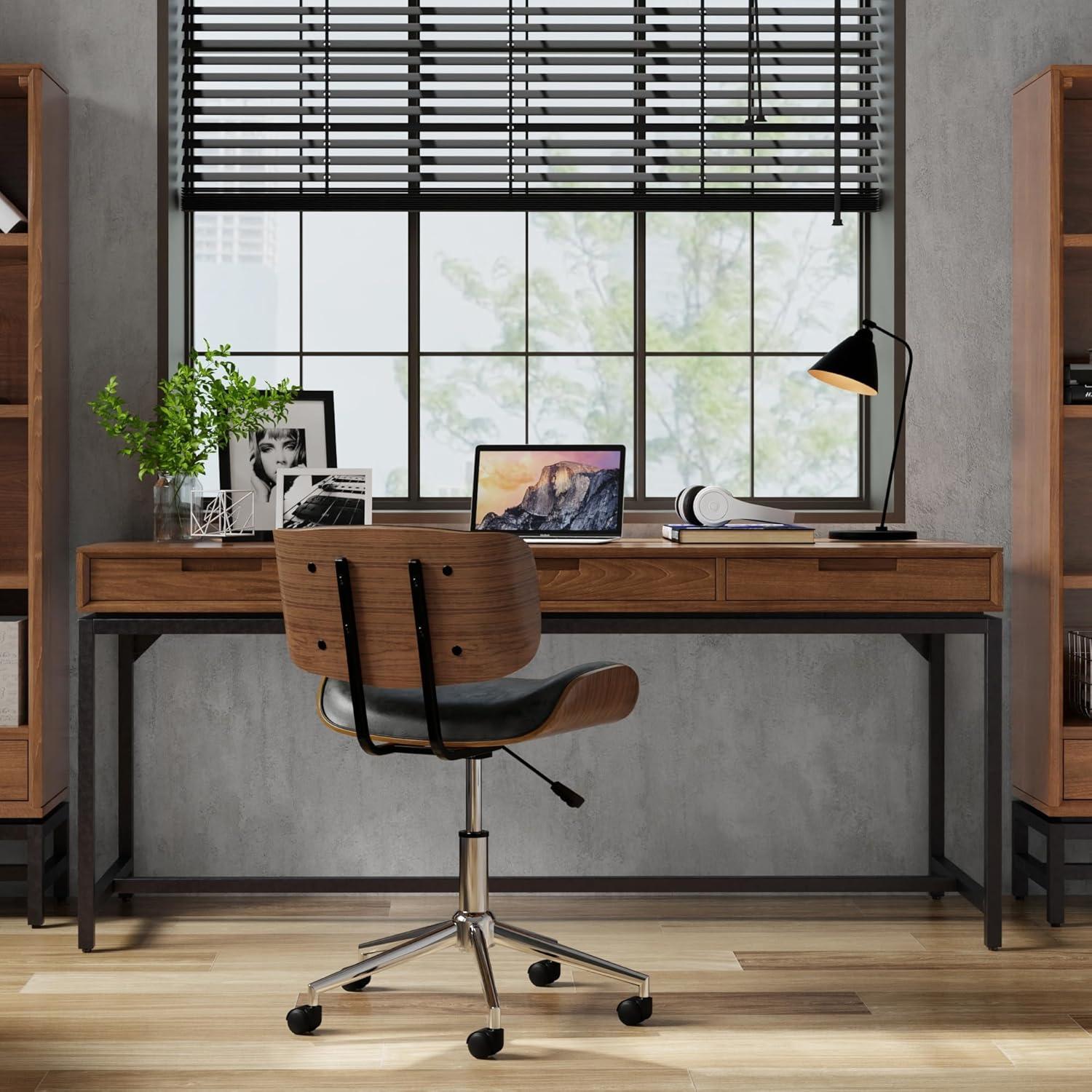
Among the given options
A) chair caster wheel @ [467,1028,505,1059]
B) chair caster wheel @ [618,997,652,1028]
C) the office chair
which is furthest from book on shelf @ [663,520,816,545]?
chair caster wheel @ [467,1028,505,1059]

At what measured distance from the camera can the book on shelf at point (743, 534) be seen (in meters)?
2.60

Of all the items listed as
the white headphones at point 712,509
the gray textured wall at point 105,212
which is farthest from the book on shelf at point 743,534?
the gray textured wall at point 105,212

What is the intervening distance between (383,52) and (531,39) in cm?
40

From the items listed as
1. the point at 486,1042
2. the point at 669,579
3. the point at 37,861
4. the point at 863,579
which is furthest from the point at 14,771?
the point at 863,579

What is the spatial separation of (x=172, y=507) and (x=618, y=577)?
113 cm

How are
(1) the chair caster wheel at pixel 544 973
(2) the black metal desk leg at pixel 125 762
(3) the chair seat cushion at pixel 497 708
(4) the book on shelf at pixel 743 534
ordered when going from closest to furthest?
1. (3) the chair seat cushion at pixel 497 708
2. (1) the chair caster wheel at pixel 544 973
3. (4) the book on shelf at pixel 743 534
4. (2) the black metal desk leg at pixel 125 762

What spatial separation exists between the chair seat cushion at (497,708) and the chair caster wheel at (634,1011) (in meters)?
0.53

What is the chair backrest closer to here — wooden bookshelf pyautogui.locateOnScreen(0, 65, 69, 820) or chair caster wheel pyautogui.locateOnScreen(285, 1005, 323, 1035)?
chair caster wheel pyautogui.locateOnScreen(285, 1005, 323, 1035)

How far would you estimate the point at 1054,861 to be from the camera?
2.71 metres

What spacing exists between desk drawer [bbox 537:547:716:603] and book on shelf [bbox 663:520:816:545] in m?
0.10

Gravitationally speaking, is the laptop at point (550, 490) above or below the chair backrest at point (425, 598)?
above

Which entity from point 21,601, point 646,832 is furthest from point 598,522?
point 21,601

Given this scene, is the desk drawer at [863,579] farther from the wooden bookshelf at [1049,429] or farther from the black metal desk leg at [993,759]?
the wooden bookshelf at [1049,429]

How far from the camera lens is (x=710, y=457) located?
3207mm
